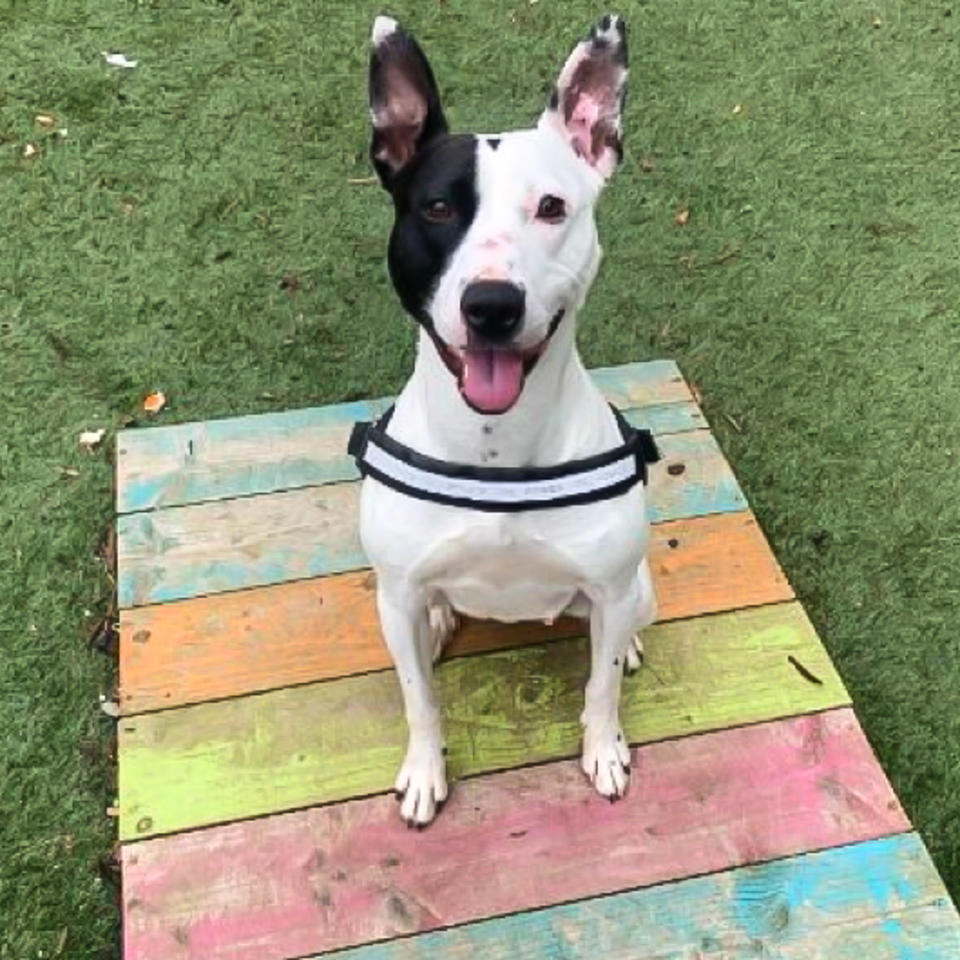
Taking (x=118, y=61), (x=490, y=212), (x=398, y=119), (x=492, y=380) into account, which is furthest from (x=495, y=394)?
(x=118, y=61)

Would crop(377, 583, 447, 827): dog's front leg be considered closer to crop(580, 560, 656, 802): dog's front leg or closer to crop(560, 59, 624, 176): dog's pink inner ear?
crop(580, 560, 656, 802): dog's front leg

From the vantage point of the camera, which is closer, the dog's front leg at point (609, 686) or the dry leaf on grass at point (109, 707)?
the dog's front leg at point (609, 686)

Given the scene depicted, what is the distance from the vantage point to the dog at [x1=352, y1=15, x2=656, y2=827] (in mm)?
2248

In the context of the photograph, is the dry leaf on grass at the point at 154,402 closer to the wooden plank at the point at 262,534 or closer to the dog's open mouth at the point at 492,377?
the wooden plank at the point at 262,534

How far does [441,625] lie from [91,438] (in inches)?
58.3

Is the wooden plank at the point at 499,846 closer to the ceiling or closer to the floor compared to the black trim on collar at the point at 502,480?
closer to the floor

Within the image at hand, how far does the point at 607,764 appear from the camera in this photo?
9.88 feet

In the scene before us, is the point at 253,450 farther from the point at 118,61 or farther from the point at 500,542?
the point at 118,61

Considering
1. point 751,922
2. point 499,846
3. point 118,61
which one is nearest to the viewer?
point 751,922

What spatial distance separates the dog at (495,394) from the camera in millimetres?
2248

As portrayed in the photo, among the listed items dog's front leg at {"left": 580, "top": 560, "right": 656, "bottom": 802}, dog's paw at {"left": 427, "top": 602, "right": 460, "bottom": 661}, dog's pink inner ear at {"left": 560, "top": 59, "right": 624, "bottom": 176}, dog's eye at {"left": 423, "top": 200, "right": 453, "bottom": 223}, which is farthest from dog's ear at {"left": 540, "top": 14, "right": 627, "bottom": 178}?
dog's paw at {"left": 427, "top": 602, "right": 460, "bottom": 661}

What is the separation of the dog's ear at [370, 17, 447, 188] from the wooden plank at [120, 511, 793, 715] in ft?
4.20

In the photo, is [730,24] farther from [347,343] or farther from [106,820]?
[106,820]

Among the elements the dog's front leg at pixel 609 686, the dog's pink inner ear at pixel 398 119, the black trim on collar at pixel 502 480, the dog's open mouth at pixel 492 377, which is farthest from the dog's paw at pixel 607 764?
the dog's pink inner ear at pixel 398 119
